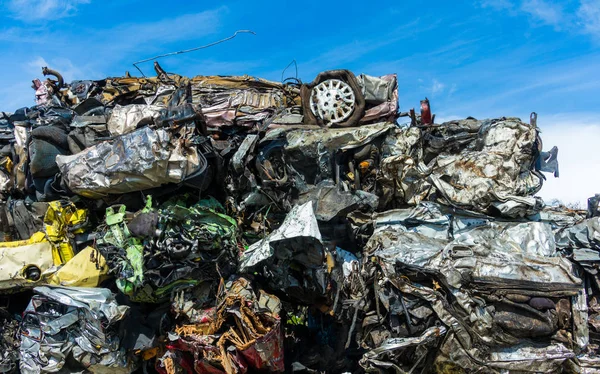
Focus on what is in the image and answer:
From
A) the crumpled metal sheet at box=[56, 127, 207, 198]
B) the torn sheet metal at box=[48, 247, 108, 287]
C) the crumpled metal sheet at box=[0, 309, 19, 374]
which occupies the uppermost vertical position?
the crumpled metal sheet at box=[56, 127, 207, 198]

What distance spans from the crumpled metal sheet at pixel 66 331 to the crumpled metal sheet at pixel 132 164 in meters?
1.17

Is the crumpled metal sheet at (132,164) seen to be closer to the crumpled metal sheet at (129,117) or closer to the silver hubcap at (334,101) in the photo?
the crumpled metal sheet at (129,117)

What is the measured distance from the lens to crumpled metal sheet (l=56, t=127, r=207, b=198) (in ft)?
16.4

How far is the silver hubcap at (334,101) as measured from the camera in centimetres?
596

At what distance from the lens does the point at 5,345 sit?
5.21 meters

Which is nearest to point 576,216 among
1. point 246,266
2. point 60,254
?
point 246,266

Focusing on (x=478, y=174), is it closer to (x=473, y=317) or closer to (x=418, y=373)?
(x=473, y=317)

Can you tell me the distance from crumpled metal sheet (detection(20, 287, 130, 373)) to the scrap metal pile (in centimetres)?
2

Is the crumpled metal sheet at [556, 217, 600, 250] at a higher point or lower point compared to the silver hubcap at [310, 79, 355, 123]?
lower

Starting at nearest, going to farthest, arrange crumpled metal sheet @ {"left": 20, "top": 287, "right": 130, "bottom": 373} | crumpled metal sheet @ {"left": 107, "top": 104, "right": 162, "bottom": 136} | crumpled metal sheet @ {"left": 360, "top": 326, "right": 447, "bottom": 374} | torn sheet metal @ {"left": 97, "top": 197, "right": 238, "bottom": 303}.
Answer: crumpled metal sheet @ {"left": 360, "top": 326, "right": 447, "bottom": 374} < crumpled metal sheet @ {"left": 20, "top": 287, "right": 130, "bottom": 373} < torn sheet metal @ {"left": 97, "top": 197, "right": 238, "bottom": 303} < crumpled metal sheet @ {"left": 107, "top": 104, "right": 162, "bottom": 136}

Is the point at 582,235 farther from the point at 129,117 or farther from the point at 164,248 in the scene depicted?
the point at 129,117

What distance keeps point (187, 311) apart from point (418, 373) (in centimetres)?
230

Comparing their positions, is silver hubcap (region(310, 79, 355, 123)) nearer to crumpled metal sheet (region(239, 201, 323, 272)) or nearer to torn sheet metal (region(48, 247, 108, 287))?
crumpled metal sheet (region(239, 201, 323, 272))

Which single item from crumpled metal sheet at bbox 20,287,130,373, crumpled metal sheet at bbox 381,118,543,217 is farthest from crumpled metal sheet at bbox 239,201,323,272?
crumpled metal sheet at bbox 381,118,543,217
